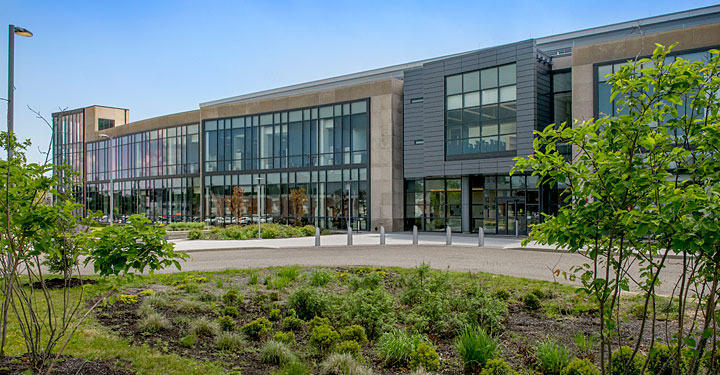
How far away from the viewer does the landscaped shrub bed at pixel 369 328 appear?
5.89 meters

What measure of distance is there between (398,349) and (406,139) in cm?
3349

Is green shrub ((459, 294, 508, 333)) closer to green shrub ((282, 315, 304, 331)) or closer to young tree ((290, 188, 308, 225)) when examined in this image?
green shrub ((282, 315, 304, 331))

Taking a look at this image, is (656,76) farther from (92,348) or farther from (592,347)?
(92,348)

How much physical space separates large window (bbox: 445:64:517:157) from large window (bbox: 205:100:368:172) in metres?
7.81

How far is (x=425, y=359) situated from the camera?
5.76 meters

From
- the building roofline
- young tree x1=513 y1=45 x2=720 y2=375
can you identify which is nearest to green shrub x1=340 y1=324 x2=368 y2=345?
young tree x1=513 y1=45 x2=720 y2=375

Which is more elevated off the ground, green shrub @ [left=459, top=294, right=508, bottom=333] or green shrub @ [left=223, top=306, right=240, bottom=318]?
green shrub @ [left=459, top=294, right=508, bottom=333]

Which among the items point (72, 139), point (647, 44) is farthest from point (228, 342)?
point (72, 139)

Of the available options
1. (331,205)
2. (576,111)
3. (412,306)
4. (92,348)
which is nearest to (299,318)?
(412,306)

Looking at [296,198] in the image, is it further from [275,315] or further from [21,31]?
[275,315]

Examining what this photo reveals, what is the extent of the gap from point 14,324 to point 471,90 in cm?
3164

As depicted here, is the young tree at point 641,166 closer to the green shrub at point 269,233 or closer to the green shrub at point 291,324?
the green shrub at point 291,324

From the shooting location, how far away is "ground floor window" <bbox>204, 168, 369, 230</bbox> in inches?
1591

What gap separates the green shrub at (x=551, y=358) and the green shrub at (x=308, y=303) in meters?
3.57
